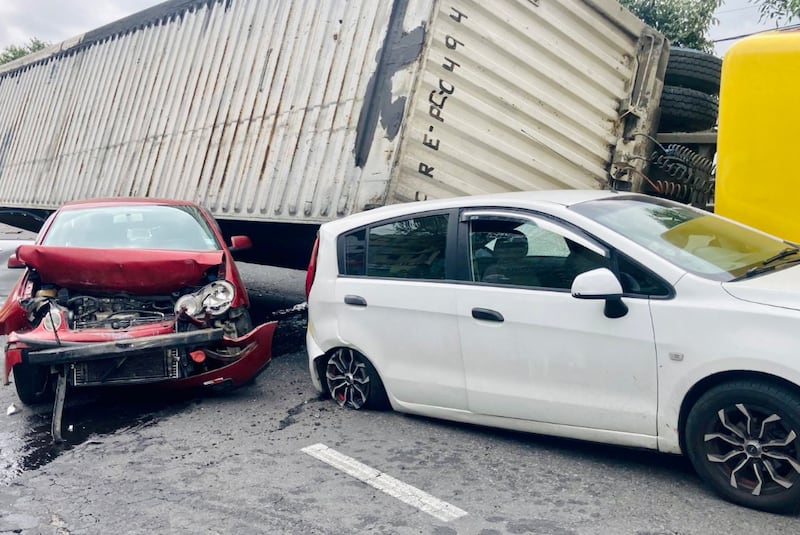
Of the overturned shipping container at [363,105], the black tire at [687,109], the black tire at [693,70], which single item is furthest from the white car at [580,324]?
the black tire at [693,70]

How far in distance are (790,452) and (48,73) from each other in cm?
1279

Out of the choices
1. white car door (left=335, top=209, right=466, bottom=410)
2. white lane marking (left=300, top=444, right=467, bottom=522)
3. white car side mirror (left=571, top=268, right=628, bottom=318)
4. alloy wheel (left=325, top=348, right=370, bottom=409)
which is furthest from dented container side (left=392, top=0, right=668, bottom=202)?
Answer: white car side mirror (left=571, top=268, right=628, bottom=318)

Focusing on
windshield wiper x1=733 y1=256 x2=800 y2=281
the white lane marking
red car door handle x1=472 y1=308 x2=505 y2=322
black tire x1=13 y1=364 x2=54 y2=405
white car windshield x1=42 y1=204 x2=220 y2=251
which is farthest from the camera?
white car windshield x1=42 y1=204 x2=220 y2=251

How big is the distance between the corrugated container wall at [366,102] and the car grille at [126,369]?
2.01 meters

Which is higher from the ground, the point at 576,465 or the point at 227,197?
the point at 227,197

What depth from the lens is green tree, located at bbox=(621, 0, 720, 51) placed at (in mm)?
11758

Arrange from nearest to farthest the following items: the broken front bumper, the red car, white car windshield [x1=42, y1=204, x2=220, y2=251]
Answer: the broken front bumper < the red car < white car windshield [x1=42, y1=204, x2=220, y2=251]

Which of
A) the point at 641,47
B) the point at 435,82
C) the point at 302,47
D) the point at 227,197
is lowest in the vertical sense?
the point at 227,197

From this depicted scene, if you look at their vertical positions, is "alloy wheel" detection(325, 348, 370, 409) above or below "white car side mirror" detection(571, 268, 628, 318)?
below

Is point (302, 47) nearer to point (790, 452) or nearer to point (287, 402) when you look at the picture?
point (287, 402)

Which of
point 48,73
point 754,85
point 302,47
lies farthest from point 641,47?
point 48,73

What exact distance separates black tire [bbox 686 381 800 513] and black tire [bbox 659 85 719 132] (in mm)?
5014

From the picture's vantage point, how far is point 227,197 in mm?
7664

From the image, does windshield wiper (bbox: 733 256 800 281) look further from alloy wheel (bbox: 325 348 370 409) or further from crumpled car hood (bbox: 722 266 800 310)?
alloy wheel (bbox: 325 348 370 409)
